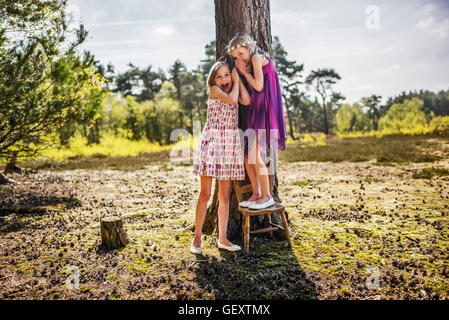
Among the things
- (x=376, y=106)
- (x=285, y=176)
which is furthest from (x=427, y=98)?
(x=285, y=176)

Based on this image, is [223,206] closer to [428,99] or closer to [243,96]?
[243,96]

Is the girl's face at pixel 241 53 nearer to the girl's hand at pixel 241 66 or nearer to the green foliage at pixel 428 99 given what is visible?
the girl's hand at pixel 241 66

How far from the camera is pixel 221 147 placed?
3236 mm

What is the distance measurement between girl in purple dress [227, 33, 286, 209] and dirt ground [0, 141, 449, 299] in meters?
0.78

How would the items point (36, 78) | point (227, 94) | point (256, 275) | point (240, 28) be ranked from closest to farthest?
1. point (256, 275)
2. point (227, 94)
3. point (240, 28)
4. point (36, 78)

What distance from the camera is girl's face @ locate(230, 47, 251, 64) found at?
3.19 m

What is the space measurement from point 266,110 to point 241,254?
1689mm

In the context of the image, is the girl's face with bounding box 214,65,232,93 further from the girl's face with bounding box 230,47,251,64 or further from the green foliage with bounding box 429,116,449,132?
the green foliage with bounding box 429,116,449,132

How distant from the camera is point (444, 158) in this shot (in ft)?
33.1

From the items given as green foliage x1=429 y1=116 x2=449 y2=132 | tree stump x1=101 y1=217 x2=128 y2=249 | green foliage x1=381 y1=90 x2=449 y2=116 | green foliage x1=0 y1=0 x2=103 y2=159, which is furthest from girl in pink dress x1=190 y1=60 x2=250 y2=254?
green foliage x1=381 y1=90 x2=449 y2=116

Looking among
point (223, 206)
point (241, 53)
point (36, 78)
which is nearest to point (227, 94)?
point (241, 53)

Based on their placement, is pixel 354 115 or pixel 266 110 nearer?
pixel 266 110
